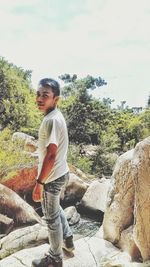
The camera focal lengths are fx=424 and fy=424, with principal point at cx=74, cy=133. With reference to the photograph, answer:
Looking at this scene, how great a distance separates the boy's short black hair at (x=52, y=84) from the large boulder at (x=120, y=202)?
2208 millimetres

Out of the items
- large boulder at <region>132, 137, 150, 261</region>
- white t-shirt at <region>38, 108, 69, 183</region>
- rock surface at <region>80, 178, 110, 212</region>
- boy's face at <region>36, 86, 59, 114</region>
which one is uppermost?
boy's face at <region>36, 86, 59, 114</region>

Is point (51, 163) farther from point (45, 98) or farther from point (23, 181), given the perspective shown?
point (23, 181)

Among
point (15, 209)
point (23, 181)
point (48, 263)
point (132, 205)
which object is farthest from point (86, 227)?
point (48, 263)

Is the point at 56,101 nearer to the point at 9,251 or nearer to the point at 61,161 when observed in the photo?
the point at 61,161

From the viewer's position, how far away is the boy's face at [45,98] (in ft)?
14.4

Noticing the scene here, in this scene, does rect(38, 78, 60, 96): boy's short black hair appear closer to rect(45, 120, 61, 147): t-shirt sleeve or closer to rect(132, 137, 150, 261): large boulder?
rect(45, 120, 61, 147): t-shirt sleeve

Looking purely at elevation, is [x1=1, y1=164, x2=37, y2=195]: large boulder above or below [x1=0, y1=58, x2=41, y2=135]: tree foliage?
below

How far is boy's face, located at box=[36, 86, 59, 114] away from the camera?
438 centimetres

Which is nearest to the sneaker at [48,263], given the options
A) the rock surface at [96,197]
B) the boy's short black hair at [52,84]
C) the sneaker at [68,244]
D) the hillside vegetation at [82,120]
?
the sneaker at [68,244]

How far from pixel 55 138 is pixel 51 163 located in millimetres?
250

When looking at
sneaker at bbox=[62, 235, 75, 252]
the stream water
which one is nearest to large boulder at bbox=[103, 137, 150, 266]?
sneaker at bbox=[62, 235, 75, 252]

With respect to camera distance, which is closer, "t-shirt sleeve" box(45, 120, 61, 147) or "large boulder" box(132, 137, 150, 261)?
"t-shirt sleeve" box(45, 120, 61, 147)

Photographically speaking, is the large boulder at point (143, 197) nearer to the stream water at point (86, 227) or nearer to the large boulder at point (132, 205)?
the large boulder at point (132, 205)

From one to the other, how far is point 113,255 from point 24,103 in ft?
59.3
